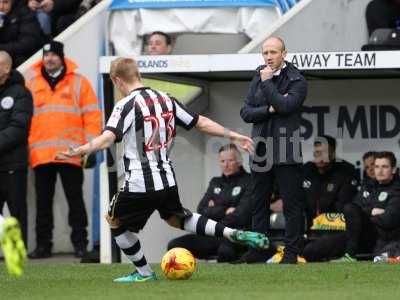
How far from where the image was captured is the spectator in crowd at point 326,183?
1382 cm

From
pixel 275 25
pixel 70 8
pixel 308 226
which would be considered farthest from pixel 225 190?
pixel 70 8

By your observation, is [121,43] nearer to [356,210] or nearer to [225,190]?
[225,190]

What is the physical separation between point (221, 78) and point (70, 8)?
268 centimetres

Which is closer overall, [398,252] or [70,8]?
[398,252]

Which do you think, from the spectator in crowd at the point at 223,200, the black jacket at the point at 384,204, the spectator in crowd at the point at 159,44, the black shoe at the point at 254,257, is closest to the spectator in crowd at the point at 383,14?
A: the black jacket at the point at 384,204

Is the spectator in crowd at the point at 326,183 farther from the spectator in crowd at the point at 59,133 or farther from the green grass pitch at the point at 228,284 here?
the spectator in crowd at the point at 59,133

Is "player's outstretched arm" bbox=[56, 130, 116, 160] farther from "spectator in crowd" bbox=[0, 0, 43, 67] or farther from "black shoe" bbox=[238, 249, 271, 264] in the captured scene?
Answer: "spectator in crowd" bbox=[0, 0, 43, 67]

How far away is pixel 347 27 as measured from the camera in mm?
14383

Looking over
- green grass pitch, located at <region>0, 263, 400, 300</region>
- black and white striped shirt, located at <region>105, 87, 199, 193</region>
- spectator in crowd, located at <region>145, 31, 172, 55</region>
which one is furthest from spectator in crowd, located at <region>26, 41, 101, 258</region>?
black and white striped shirt, located at <region>105, 87, 199, 193</region>

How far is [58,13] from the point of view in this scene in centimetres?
1672

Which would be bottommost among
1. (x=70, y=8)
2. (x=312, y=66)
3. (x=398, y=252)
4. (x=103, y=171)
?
(x=398, y=252)

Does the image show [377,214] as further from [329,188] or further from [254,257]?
[254,257]

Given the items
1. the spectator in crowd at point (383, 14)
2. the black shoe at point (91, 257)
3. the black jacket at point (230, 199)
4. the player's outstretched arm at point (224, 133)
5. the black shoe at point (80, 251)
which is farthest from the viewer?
the black shoe at point (80, 251)

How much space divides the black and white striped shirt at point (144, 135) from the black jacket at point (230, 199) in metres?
3.30
